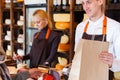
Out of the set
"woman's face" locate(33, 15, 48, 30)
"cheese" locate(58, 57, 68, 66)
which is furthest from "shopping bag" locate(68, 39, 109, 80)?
"cheese" locate(58, 57, 68, 66)

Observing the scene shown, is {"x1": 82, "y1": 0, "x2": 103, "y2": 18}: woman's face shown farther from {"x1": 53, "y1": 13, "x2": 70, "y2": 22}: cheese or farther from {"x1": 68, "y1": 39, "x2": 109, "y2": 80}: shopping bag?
{"x1": 53, "y1": 13, "x2": 70, "y2": 22}: cheese

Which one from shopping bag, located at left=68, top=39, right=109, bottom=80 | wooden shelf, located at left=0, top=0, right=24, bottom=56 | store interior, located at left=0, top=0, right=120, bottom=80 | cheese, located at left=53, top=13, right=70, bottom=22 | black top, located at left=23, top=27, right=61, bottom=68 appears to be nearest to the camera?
shopping bag, located at left=68, top=39, right=109, bottom=80

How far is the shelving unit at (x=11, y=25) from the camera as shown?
Answer: 4352 mm

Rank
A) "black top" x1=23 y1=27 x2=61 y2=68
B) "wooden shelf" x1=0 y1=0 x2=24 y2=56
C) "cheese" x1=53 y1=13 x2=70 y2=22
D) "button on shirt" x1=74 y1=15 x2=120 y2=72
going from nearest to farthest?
"button on shirt" x1=74 y1=15 x2=120 y2=72
"black top" x1=23 y1=27 x2=61 y2=68
"cheese" x1=53 y1=13 x2=70 y2=22
"wooden shelf" x1=0 y1=0 x2=24 y2=56

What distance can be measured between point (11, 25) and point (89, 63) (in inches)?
130

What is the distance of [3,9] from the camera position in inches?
184

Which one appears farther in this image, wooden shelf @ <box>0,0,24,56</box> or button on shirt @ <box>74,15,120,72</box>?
wooden shelf @ <box>0,0,24,56</box>

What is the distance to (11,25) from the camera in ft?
14.3

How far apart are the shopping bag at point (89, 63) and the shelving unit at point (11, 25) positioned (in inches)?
117

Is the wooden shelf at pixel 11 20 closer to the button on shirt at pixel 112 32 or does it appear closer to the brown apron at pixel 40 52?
the brown apron at pixel 40 52

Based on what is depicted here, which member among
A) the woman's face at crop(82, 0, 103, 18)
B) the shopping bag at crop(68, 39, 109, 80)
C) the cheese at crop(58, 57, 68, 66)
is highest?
the woman's face at crop(82, 0, 103, 18)

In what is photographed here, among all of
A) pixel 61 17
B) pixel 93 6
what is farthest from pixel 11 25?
pixel 93 6

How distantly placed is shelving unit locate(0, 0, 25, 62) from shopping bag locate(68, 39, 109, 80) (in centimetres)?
297

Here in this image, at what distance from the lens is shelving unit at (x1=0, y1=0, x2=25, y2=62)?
4.35 metres
